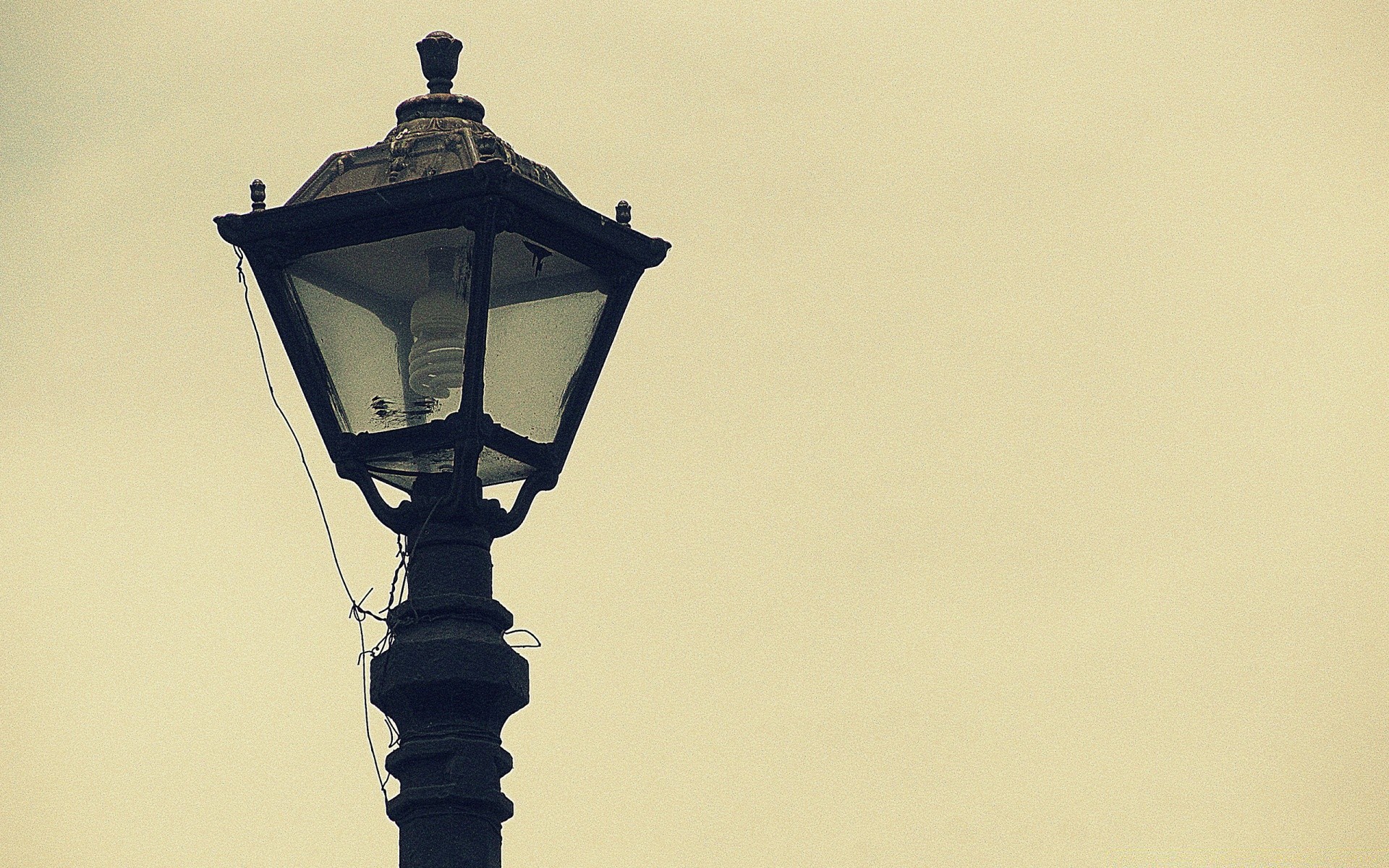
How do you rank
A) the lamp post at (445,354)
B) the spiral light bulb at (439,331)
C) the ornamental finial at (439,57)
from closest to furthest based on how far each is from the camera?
the lamp post at (445,354) < the spiral light bulb at (439,331) < the ornamental finial at (439,57)

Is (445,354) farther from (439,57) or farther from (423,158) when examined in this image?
(439,57)

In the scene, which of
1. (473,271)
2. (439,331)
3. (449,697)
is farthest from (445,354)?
(449,697)

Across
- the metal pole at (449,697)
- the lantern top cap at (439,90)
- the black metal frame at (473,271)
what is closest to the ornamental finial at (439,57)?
the lantern top cap at (439,90)

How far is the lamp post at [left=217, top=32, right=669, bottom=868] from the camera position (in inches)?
253

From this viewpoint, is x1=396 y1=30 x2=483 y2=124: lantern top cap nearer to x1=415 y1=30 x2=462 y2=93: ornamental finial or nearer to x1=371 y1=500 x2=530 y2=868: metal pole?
x1=415 y1=30 x2=462 y2=93: ornamental finial

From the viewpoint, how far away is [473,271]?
6.50m

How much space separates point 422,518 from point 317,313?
0.63 metres

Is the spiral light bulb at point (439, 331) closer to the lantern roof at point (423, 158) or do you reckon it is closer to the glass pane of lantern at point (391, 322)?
the glass pane of lantern at point (391, 322)

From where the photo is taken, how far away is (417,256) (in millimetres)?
6660

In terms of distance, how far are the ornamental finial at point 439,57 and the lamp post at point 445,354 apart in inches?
14.8

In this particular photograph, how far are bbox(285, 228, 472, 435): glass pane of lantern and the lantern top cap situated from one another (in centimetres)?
57

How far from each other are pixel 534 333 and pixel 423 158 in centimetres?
57

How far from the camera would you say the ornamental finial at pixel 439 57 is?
7258 millimetres

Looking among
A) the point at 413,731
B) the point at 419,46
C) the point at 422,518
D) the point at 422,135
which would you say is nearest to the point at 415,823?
the point at 413,731
